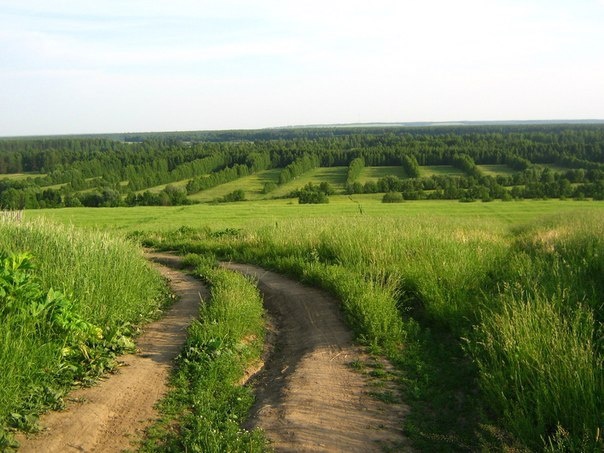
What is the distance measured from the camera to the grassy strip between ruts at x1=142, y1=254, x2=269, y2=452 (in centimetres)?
518

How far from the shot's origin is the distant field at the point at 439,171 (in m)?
77.4

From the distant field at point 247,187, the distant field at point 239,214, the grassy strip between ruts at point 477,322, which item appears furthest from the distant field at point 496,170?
the grassy strip between ruts at point 477,322

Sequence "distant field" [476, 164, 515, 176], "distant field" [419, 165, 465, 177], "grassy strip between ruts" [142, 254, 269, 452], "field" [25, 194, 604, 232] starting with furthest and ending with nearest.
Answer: "distant field" [419, 165, 465, 177]
"distant field" [476, 164, 515, 176]
"field" [25, 194, 604, 232]
"grassy strip between ruts" [142, 254, 269, 452]

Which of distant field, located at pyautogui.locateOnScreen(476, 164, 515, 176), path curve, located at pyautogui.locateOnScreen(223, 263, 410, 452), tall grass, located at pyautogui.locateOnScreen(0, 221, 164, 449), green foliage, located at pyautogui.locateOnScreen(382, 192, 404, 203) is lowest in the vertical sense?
green foliage, located at pyautogui.locateOnScreen(382, 192, 404, 203)

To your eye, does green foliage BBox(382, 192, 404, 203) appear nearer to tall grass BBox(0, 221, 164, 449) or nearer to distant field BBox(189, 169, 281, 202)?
distant field BBox(189, 169, 281, 202)

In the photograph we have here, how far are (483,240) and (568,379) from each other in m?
9.56

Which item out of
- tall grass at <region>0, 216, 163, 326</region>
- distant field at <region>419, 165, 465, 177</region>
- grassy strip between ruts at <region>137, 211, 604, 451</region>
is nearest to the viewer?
grassy strip between ruts at <region>137, 211, 604, 451</region>

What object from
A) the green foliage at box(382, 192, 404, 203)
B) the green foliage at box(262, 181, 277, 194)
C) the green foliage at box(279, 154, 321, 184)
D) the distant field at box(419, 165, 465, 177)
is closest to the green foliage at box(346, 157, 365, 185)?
the green foliage at box(279, 154, 321, 184)

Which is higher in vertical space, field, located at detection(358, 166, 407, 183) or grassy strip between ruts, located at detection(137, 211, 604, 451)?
grassy strip between ruts, located at detection(137, 211, 604, 451)

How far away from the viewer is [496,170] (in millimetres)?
80312

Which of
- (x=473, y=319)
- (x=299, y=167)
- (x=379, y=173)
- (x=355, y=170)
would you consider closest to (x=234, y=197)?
(x=355, y=170)

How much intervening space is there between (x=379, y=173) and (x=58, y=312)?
249ft

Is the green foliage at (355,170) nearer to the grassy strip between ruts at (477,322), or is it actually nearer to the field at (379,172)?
the field at (379,172)

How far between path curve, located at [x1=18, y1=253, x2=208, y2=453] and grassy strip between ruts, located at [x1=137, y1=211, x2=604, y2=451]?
2.79 m
